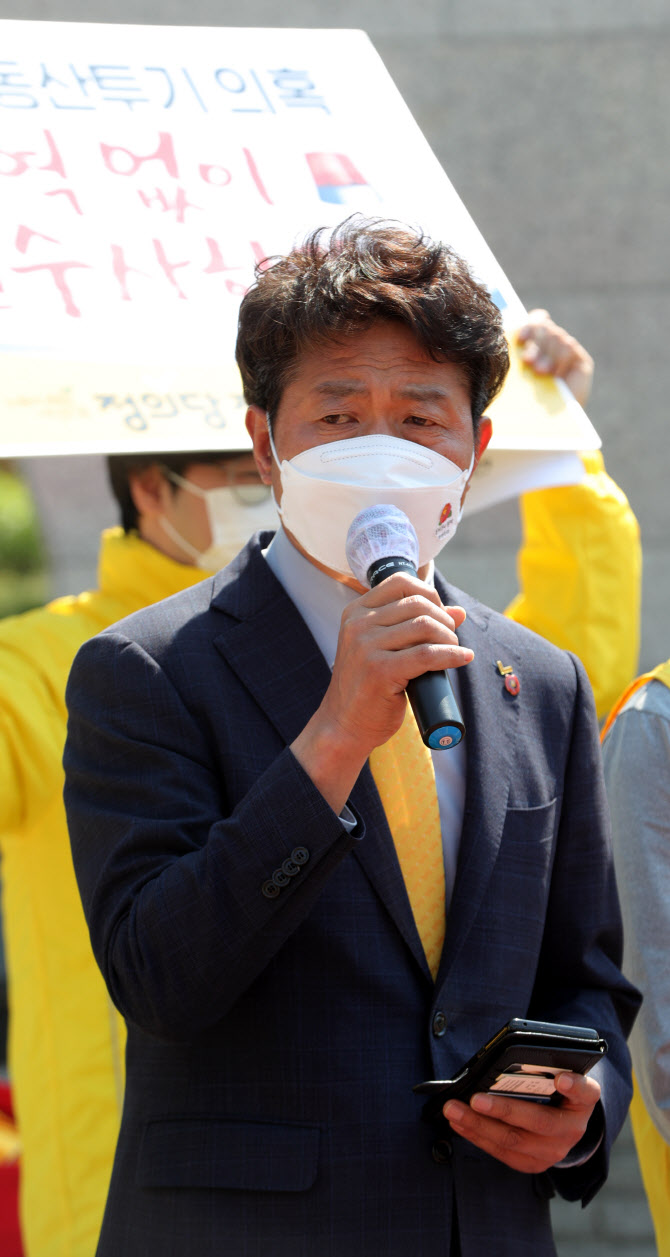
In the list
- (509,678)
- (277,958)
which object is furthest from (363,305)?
(277,958)

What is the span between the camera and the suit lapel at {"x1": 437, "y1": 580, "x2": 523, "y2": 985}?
1851 mm

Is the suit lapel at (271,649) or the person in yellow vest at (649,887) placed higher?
the suit lapel at (271,649)

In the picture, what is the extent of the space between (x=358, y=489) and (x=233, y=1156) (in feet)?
2.69

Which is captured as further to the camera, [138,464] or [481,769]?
[138,464]

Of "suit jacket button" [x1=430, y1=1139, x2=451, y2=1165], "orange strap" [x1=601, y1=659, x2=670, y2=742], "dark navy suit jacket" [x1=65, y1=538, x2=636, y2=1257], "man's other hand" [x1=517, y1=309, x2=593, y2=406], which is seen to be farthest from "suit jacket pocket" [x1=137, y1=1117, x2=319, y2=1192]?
"man's other hand" [x1=517, y1=309, x2=593, y2=406]

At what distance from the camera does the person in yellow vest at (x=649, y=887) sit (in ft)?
7.54

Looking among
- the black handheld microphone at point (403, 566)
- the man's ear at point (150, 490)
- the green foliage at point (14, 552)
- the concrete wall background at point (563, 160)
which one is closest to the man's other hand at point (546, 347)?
the man's ear at point (150, 490)

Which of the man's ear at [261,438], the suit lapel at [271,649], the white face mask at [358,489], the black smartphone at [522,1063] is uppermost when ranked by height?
the man's ear at [261,438]

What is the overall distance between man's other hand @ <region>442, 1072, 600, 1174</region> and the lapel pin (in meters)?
0.55

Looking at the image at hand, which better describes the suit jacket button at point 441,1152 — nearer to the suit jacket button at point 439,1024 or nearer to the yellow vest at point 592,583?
the suit jacket button at point 439,1024

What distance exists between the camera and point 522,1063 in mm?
1658

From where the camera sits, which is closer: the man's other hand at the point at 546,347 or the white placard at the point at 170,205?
the white placard at the point at 170,205

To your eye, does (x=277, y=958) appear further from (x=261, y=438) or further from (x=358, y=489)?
(x=261, y=438)

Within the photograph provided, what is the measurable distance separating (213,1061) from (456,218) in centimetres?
148
